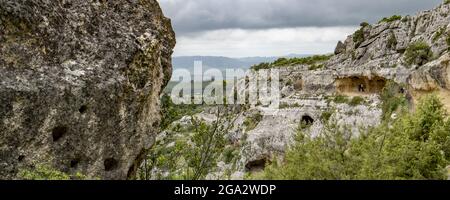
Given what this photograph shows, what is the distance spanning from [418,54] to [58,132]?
3867cm

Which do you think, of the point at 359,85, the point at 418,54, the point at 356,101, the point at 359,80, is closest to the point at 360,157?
the point at 418,54

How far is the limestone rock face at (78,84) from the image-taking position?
10180 mm

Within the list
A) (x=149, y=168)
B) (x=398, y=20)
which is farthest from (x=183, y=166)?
(x=398, y=20)

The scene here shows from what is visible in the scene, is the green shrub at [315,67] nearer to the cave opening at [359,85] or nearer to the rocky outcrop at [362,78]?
the rocky outcrop at [362,78]

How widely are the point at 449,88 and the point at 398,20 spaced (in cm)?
2270

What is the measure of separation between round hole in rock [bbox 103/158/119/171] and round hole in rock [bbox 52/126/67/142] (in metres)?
1.39

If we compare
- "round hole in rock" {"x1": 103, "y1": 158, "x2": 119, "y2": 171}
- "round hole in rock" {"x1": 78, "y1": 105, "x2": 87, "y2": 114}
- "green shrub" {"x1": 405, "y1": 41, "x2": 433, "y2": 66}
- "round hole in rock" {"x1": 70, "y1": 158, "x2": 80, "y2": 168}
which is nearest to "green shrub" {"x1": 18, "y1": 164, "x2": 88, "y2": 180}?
"round hole in rock" {"x1": 70, "y1": 158, "x2": 80, "y2": 168}

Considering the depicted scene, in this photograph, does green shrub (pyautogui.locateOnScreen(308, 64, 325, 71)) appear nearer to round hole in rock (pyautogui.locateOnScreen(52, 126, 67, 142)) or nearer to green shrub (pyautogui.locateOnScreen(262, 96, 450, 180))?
green shrub (pyautogui.locateOnScreen(262, 96, 450, 180))

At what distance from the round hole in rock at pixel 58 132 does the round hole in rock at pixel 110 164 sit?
4.55 feet

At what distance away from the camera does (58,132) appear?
10906 mm

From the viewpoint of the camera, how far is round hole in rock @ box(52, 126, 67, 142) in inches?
425

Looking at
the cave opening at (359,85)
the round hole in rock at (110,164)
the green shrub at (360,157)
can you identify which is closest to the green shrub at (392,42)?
the cave opening at (359,85)
